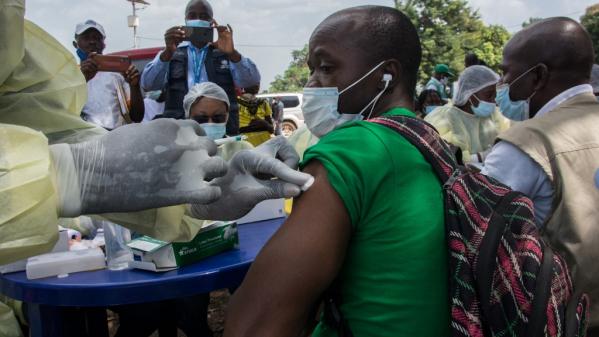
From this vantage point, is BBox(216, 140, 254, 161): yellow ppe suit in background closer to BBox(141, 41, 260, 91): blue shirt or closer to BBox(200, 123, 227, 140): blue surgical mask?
BBox(200, 123, 227, 140): blue surgical mask

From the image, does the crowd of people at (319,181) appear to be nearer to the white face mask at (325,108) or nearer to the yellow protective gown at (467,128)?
the white face mask at (325,108)

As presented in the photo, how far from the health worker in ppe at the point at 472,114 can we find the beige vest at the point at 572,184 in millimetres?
2901

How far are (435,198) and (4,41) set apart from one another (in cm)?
91

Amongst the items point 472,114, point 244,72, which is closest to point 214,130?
point 244,72

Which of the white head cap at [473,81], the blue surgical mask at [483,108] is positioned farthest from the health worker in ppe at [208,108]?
the blue surgical mask at [483,108]

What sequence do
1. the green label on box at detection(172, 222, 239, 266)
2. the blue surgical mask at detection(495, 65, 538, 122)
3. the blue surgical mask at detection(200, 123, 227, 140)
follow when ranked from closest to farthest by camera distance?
the green label on box at detection(172, 222, 239, 266) < the blue surgical mask at detection(495, 65, 538, 122) < the blue surgical mask at detection(200, 123, 227, 140)

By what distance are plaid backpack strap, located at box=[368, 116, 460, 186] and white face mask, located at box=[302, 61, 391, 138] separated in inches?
10.6

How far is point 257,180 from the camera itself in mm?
1146

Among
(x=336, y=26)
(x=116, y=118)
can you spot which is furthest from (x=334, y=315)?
Answer: (x=116, y=118)

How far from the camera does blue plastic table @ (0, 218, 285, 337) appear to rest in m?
1.57

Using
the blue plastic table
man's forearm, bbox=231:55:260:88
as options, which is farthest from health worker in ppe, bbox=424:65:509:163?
the blue plastic table

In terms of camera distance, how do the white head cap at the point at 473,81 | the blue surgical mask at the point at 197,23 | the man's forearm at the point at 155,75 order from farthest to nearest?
the white head cap at the point at 473,81 → the man's forearm at the point at 155,75 → the blue surgical mask at the point at 197,23

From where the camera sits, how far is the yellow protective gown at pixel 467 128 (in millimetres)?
4777

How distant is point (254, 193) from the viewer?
1.12 meters
